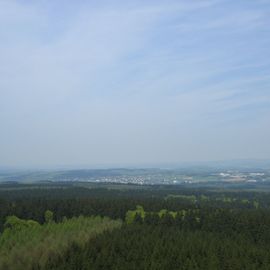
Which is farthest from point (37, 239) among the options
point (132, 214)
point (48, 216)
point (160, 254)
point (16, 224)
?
point (132, 214)

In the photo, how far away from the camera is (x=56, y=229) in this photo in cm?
10631

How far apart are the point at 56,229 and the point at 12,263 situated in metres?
33.9

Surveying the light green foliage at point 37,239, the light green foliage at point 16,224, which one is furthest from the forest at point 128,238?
the light green foliage at point 16,224

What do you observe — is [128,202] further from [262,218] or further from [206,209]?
[262,218]

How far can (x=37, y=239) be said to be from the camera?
90625mm

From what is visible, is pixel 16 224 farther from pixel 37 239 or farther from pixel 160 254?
pixel 160 254

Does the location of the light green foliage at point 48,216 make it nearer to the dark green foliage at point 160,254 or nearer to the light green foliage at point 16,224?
the light green foliage at point 16,224

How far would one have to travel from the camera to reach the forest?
74000 mm

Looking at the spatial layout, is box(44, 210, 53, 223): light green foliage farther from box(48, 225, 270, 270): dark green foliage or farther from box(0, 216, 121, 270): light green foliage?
box(48, 225, 270, 270): dark green foliage

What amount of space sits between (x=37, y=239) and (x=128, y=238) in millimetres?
18951

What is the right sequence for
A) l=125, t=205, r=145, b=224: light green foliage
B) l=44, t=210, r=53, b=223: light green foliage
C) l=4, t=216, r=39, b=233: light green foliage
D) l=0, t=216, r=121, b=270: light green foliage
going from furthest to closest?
1. l=44, t=210, r=53, b=223: light green foliage
2. l=125, t=205, r=145, b=224: light green foliage
3. l=4, t=216, r=39, b=233: light green foliage
4. l=0, t=216, r=121, b=270: light green foliage

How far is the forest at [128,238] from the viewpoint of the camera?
74000 mm

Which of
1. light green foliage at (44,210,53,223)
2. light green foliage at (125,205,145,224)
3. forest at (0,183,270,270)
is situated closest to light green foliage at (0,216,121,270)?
forest at (0,183,270,270)

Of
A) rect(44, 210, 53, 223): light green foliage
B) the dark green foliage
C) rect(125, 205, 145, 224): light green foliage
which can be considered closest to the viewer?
the dark green foliage
